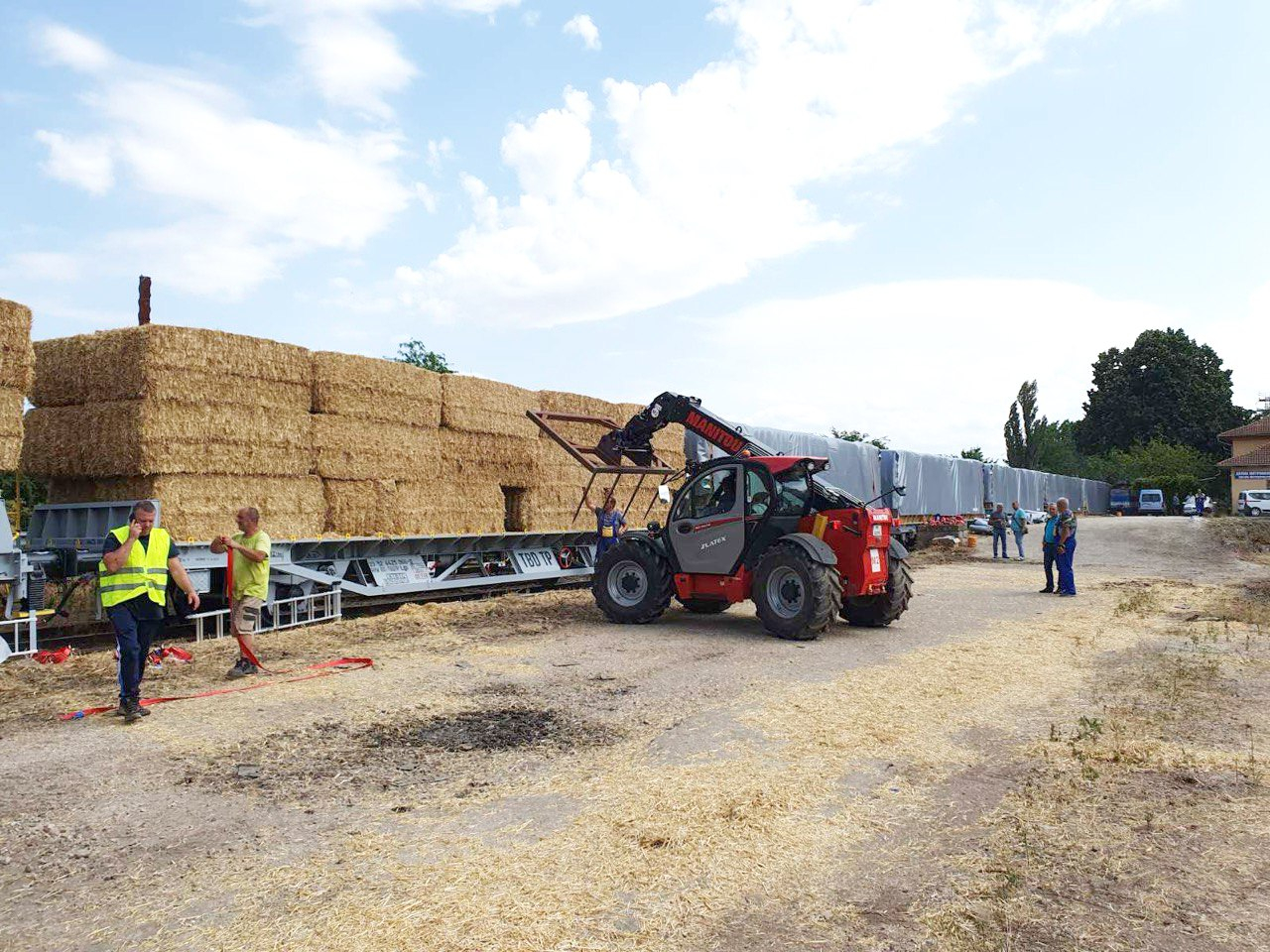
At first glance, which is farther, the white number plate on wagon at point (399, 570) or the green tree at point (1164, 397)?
the green tree at point (1164, 397)

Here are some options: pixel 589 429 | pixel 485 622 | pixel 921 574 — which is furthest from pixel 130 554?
pixel 921 574

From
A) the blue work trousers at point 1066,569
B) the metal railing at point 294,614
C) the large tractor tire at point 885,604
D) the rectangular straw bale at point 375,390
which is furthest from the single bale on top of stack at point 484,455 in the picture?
the blue work trousers at point 1066,569

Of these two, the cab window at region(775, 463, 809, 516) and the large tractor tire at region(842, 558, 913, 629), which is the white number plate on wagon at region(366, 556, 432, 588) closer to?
the cab window at region(775, 463, 809, 516)

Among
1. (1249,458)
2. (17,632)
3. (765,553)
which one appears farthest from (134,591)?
(1249,458)

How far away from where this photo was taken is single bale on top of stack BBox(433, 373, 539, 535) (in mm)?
14398

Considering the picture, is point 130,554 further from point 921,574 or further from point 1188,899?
point 921,574

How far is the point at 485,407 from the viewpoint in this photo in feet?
49.3

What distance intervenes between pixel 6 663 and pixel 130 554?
3.11 metres

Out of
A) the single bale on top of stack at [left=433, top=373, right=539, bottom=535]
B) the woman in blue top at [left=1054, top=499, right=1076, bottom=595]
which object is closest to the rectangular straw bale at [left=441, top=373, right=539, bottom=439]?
the single bale on top of stack at [left=433, top=373, right=539, bottom=535]

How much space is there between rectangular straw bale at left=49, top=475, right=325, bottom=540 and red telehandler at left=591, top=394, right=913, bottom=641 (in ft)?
13.1

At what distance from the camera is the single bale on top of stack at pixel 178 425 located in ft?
33.8

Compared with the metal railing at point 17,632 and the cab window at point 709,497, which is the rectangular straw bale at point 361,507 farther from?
the cab window at point 709,497

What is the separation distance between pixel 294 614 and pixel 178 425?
267 cm

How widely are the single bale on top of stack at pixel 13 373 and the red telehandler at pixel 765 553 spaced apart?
22.3 feet
